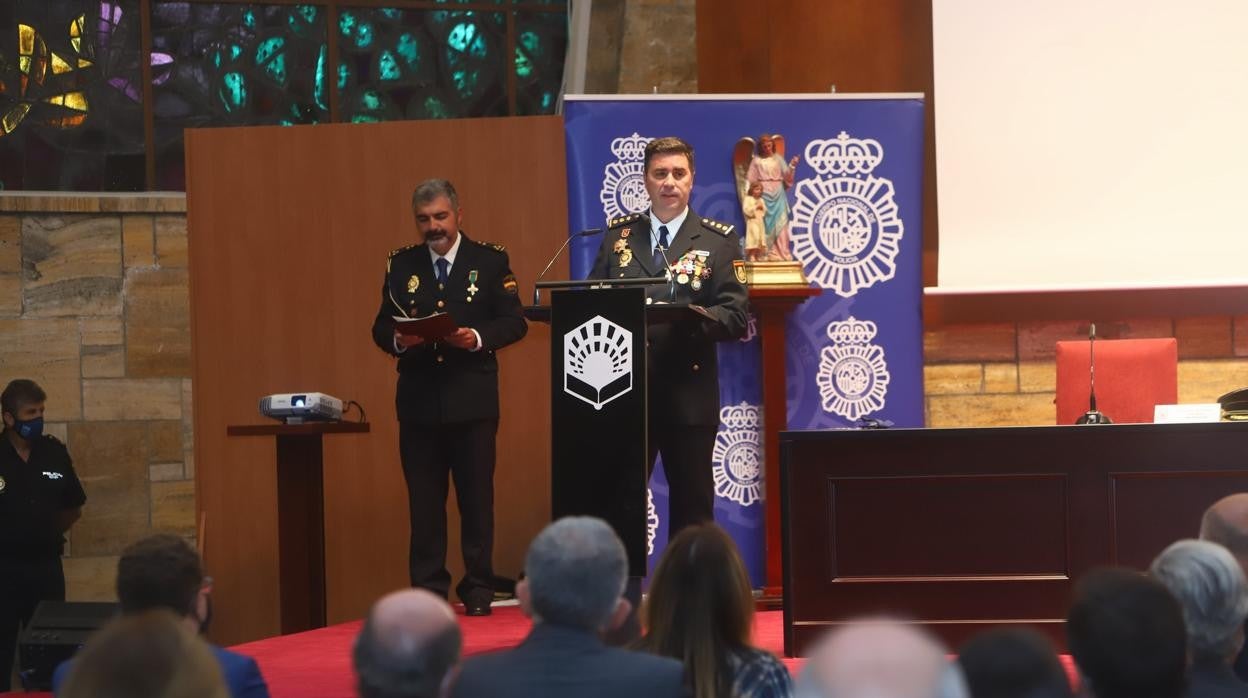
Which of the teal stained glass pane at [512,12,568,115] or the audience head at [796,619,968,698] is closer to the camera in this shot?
the audience head at [796,619,968,698]

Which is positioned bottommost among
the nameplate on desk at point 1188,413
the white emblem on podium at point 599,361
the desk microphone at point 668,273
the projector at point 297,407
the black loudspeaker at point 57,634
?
the black loudspeaker at point 57,634

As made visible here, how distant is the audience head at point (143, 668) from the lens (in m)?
1.93

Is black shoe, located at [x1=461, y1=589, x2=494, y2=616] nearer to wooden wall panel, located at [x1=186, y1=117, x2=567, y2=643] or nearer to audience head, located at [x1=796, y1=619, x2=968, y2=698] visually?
wooden wall panel, located at [x1=186, y1=117, x2=567, y2=643]

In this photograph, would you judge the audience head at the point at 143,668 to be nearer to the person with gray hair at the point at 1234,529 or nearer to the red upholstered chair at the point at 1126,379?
the person with gray hair at the point at 1234,529

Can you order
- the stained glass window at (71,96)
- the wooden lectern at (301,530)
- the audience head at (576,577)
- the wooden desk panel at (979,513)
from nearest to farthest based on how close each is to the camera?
the audience head at (576,577), the wooden desk panel at (979,513), the wooden lectern at (301,530), the stained glass window at (71,96)

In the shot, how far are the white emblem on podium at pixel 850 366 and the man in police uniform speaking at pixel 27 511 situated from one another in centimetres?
325

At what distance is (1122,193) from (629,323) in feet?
13.8

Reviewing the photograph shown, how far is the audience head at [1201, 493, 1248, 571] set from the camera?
315cm

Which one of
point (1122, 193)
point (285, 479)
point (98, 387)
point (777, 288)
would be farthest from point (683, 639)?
point (98, 387)

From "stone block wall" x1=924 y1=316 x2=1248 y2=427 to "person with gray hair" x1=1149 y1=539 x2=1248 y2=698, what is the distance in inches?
205

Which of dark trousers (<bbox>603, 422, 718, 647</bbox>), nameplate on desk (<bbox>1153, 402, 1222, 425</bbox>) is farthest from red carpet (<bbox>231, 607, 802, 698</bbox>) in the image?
nameplate on desk (<bbox>1153, 402, 1222, 425</bbox>)

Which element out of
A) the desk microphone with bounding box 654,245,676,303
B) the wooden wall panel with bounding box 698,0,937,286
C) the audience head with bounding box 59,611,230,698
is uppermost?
the wooden wall panel with bounding box 698,0,937,286

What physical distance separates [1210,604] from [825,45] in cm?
592

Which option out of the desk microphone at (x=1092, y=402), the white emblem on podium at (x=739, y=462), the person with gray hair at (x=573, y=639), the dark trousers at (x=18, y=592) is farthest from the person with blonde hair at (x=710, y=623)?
the dark trousers at (x=18, y=592)
